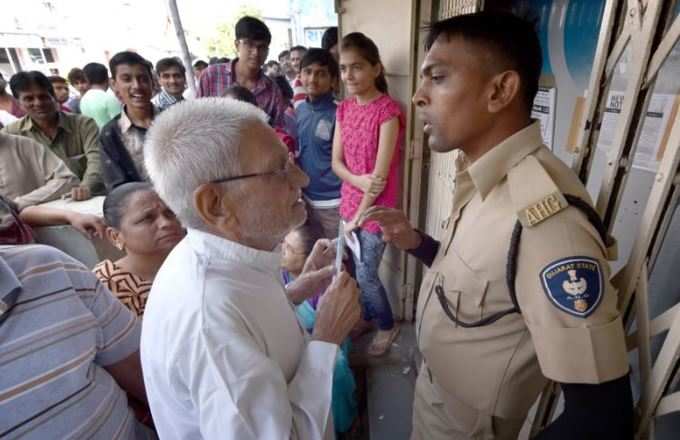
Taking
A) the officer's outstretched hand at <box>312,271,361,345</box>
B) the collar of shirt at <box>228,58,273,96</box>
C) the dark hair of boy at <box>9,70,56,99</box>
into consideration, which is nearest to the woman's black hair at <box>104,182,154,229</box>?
the officer's outstretched hand at <box>312,271,361,345</box>

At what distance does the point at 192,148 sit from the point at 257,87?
2561 millimetres

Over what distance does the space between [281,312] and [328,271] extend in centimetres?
50

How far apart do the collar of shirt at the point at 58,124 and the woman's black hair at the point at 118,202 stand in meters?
2.09

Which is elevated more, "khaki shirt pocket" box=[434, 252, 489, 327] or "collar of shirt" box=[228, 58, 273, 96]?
"collar of shirt" box=[228, 58, 273, 96]

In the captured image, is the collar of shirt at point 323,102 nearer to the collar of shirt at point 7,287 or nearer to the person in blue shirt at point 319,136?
the person in blue shirt at point 319,136

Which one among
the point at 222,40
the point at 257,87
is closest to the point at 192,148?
the point at 257,87

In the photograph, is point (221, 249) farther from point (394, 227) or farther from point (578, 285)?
point (578, 285)

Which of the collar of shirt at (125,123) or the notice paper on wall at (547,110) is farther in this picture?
the collar of shirt at (125,123)

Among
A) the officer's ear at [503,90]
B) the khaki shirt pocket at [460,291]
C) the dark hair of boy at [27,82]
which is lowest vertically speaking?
the khaki shirt pocket at [460,291]

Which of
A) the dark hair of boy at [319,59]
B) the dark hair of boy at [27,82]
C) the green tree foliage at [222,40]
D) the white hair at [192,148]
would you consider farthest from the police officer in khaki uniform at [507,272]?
the green tree foliage at [222,40]

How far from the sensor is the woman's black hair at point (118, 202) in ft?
5.08

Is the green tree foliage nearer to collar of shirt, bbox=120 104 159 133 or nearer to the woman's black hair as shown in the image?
collar of shirt, bbox=120 104 159 133

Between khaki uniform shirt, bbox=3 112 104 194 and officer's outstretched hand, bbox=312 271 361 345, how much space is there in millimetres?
2665

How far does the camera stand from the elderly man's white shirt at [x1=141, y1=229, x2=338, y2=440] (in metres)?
0.79
